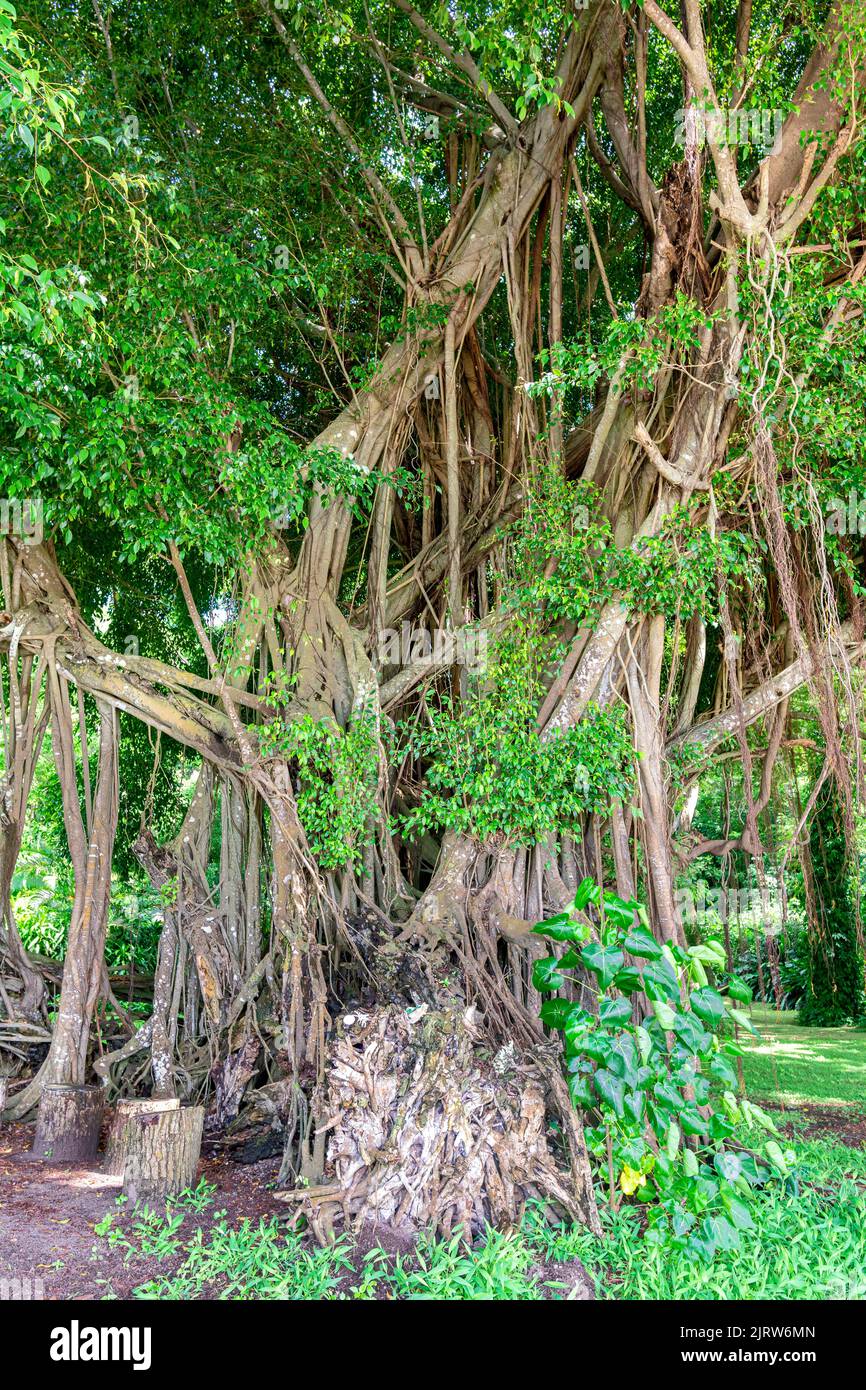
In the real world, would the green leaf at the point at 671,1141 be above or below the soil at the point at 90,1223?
above

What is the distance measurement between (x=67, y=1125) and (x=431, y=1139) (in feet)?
6.21

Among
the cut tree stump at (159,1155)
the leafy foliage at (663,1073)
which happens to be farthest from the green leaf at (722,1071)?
the cut tree stump at (159,1155)

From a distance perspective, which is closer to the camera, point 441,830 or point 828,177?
point 828,177

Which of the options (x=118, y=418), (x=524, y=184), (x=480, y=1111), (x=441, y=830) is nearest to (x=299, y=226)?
(x=524, y=184)

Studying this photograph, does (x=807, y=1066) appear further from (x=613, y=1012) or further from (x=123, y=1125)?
(x=123, y=1125)

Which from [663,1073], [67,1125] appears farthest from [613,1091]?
[67,1125]

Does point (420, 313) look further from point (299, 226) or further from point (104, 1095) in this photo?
point (104, 1095)

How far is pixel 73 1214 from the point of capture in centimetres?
343

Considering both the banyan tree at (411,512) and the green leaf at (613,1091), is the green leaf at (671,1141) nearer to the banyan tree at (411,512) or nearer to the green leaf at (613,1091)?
the green leaf at (613,1091)

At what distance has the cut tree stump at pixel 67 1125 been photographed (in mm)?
4129

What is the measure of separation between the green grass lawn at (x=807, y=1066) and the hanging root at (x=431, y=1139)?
1.90 meters

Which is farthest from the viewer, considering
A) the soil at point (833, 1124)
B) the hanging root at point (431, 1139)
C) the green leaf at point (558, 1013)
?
the soil at point (833, 1124)
